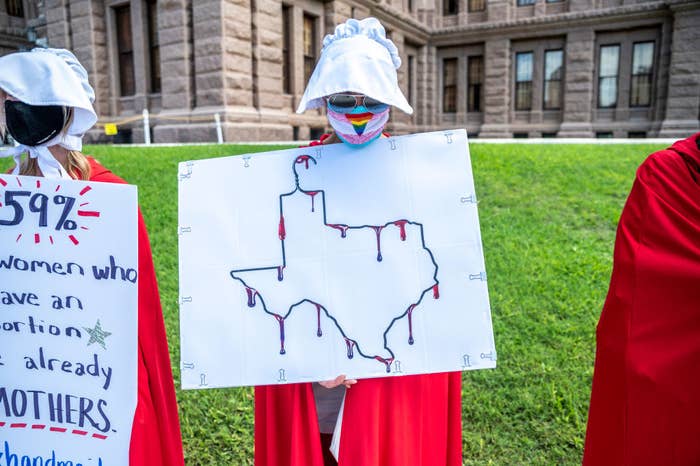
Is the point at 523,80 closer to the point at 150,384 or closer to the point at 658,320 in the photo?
the point at 658,320

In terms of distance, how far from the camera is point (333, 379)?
6.21ft

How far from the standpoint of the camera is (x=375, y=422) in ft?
6.33

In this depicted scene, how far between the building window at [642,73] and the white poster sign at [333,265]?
23526mm

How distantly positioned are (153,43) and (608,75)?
58.9 ft

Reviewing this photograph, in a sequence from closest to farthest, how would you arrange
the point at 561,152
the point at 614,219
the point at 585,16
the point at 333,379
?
the point at 333,379, the point at 614,219, the point at 561,152, the point at 585,16

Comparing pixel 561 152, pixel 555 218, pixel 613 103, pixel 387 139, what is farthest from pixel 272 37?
pixel 613 103

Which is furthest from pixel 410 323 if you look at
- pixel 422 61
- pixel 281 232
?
pixel 422 61

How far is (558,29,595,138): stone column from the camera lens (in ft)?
71.9

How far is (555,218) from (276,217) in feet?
19.0

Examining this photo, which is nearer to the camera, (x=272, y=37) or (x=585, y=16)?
(x=272, y=37)

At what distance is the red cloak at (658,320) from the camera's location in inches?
69.6

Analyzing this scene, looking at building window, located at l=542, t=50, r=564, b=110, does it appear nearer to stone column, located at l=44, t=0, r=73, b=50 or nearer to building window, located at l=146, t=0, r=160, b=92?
building window, located at l=146, t=0, r=160, b=92

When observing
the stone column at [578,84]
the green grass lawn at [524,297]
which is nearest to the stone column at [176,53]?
the green grass lawn at [524,297]

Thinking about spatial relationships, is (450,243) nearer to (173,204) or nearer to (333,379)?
(333,379)
